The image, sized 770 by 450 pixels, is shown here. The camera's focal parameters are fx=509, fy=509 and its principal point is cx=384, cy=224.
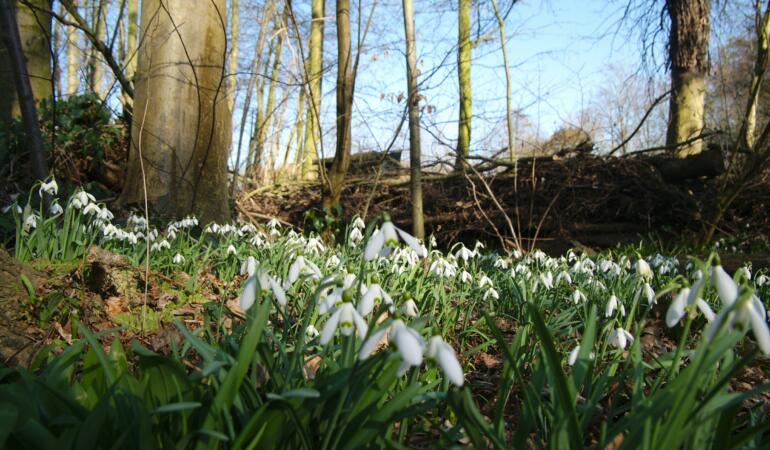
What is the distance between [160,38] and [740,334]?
17.0 feet

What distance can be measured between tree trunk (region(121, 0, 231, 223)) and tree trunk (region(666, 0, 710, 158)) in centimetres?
735

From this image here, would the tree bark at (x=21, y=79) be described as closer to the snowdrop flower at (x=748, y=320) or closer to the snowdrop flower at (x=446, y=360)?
the snowdrop flower at (x=446, y=360)

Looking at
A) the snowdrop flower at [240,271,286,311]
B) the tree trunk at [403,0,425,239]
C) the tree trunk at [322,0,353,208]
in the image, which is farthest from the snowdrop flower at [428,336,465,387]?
the tree trunk at [322,0,353,208]

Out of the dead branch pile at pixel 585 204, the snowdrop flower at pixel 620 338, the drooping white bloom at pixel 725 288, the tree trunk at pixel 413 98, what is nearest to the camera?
the drooping white bloom at pixel 725 288

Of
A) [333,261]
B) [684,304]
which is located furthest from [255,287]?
[333,261]

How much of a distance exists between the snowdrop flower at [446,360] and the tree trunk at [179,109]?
14.3 ft

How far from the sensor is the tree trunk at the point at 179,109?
15.8 ft

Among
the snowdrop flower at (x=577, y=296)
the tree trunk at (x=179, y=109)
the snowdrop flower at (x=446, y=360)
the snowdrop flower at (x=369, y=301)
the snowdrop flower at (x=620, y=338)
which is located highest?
the tree trunk at (x=179, y=109)

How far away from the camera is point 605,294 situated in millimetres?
3086

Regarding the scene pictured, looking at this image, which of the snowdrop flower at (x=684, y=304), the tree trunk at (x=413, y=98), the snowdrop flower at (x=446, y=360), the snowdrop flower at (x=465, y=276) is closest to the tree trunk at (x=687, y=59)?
the tree trunk at (x=413, y=98)

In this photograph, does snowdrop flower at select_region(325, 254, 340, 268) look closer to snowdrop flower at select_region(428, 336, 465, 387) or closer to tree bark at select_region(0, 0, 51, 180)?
tree bark at select_region(0, 0, 51, 180)

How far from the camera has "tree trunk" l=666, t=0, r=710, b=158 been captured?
857 centimetres

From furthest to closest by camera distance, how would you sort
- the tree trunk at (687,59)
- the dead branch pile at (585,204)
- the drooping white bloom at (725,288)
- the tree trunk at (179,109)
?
the tree trunk at (687,59), the dead branch pile at (585,204), the tree trunk at (179,109), the drooping white bloom at (725,288)

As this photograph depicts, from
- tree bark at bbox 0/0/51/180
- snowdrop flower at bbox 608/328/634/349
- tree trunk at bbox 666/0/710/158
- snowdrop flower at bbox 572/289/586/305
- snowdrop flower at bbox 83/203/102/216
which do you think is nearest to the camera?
snowdrop flower at bbox 608/328/634/349
